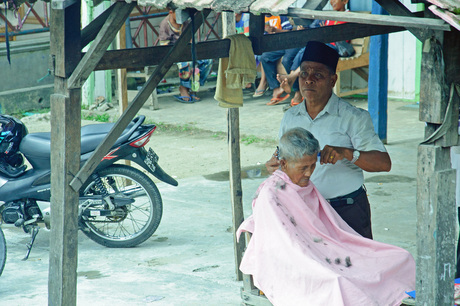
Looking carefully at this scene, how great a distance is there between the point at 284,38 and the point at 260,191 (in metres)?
1.39

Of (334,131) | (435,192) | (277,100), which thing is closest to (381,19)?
(435,192)

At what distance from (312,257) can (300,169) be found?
512 millimetres

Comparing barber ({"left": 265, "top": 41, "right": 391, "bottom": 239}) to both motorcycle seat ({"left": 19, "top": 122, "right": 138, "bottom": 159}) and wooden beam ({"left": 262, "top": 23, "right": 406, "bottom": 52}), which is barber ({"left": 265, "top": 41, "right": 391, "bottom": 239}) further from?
motorcycle seat ({"left": 19, "top": 122, "right": 138, "bottom": 159})

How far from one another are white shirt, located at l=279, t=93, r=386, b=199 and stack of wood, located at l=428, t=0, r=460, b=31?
1.42m

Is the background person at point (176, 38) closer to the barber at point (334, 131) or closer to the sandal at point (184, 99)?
the sandal at point (184, 99)

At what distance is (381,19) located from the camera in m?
2.59

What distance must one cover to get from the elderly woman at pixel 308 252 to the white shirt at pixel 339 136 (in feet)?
0.56

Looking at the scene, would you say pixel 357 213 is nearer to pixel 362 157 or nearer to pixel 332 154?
pixel 362 157

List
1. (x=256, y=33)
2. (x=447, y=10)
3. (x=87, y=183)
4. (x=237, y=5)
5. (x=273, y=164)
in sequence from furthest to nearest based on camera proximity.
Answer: (x=87, y=183) < (x=256, y=33) < (x=273, y=164) < (x=237, y=5) < (x=447, y=10)

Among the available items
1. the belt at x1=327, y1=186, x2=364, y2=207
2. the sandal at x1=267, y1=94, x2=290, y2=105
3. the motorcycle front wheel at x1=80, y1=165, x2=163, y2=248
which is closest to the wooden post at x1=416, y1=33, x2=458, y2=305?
the belt at x1=327, y1=186, x2=364, y2=207

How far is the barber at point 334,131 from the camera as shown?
3.84m

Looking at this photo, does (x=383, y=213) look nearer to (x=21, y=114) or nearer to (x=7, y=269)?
(x=7, y=269)

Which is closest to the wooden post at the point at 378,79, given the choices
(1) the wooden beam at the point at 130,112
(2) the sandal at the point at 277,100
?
(2) the sandal at the point at 277,100

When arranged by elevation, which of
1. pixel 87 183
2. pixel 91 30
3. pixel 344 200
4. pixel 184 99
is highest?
pixel 91 30
